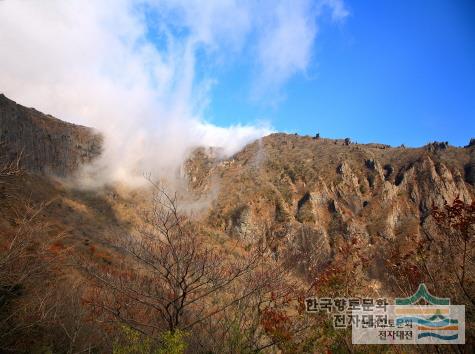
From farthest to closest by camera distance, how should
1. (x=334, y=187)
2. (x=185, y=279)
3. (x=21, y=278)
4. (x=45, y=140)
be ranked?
(x=334, y=187)
(x=45, y=140)
(x=21, y=278)
(x=185, y=279)

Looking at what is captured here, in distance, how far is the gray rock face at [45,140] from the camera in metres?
70.7

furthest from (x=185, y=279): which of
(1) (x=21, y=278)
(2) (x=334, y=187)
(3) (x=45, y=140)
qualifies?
(2) (x=334, y=187)

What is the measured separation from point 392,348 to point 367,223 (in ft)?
253

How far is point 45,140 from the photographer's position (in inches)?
3110

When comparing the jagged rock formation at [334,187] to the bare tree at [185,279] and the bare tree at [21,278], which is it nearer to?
the bare tree at [21,278]

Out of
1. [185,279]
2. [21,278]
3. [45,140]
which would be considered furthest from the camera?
[45,140]

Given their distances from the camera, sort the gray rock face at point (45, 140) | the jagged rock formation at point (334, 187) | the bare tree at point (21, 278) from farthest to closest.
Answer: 1. the jagged rock formation at point (334, 187)
2. the gray rock face at point (45, 140)
3. the bare tree at point (21, 278)

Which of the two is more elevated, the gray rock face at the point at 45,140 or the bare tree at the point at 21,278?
the gray rock face at the point at 45,140

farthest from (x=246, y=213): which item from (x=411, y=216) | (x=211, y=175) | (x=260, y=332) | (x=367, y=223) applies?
(x=260, y=332)

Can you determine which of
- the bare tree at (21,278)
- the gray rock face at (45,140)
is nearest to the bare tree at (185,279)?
the bare tree at (21,278)

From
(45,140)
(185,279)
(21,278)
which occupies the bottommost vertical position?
(21,278)

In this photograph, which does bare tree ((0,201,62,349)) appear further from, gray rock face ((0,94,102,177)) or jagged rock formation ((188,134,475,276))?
jagged rock formation ((188,134,475,276))

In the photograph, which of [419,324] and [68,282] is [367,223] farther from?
[419,324]

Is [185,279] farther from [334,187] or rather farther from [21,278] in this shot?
[334,187]
